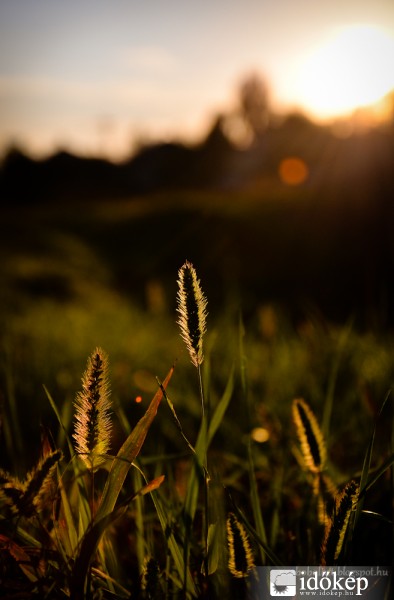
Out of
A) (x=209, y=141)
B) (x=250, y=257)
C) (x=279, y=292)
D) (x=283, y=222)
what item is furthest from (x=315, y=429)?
(x=209, y=141)

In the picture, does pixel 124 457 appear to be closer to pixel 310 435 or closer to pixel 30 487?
pixel 30 487

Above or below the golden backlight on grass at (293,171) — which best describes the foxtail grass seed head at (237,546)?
below

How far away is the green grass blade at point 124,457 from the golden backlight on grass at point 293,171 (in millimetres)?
7293

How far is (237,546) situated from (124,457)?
0.18 metres

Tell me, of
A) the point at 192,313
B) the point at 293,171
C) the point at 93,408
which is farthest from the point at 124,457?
the point at 293,171

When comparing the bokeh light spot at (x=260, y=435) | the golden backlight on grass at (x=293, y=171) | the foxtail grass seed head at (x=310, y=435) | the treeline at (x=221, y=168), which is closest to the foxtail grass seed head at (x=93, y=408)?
the foxtail grass seed head at (x=310, y=435)

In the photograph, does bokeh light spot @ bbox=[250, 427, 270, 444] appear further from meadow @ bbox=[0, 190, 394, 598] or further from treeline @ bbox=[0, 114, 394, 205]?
treeline @ bbox=[0, 114, 394, 205]

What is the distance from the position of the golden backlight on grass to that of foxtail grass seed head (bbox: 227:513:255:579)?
733 cm

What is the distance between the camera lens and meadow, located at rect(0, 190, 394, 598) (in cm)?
75

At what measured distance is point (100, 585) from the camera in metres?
0.81

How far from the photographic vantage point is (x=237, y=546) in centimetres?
71

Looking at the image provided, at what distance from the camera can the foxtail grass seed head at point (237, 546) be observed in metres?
0.71

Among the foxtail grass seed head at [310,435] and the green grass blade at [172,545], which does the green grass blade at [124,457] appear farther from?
the foxtail grass seed head at [310,435]

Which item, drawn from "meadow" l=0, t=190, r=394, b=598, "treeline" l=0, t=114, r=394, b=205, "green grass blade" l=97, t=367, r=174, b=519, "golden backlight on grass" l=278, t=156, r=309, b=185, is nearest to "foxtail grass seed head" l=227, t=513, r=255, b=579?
"meadow" l=0, t=190, r=394, b=598
